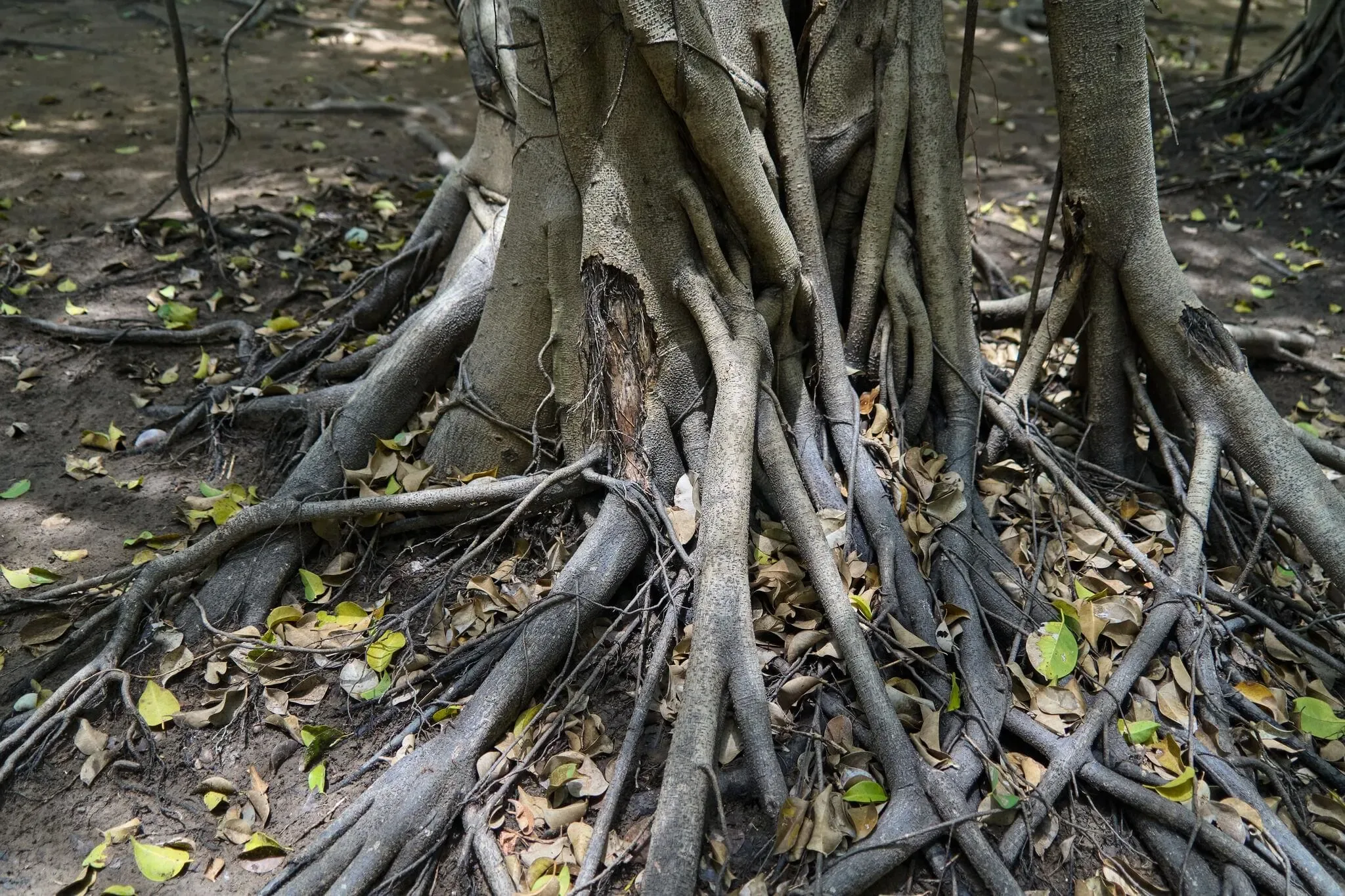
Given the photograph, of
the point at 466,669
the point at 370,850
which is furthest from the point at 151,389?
the point at 370,850

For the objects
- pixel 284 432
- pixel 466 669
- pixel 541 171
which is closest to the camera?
pixel 466 669

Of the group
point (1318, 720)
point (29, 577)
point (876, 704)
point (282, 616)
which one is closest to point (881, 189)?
point (876, 704)

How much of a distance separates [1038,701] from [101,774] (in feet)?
8.13

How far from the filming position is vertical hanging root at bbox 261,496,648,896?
2.17 meters

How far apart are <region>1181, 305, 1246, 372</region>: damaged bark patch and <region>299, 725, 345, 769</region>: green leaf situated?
2.82 metres

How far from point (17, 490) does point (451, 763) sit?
2.09 meters

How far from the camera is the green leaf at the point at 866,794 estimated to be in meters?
2.22

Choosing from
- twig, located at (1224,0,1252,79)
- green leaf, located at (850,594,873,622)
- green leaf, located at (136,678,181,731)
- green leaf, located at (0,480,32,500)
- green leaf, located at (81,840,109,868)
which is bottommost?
green leaf, located at (81,840,109,868)

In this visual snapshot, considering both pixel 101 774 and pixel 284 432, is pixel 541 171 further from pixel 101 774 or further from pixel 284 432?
pixel 101 774

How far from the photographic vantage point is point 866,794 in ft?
7.29

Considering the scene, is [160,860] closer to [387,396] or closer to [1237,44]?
[387,396]

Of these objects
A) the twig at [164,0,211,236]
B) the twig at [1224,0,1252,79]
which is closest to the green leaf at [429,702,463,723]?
the twig at [164,0,211,236]

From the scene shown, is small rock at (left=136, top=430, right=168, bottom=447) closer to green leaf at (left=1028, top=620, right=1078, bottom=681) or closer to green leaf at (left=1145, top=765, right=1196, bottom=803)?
green leaf at (left=1028, top=620, right=1078, bottom=681)

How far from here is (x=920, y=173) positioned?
3158 millimetres
